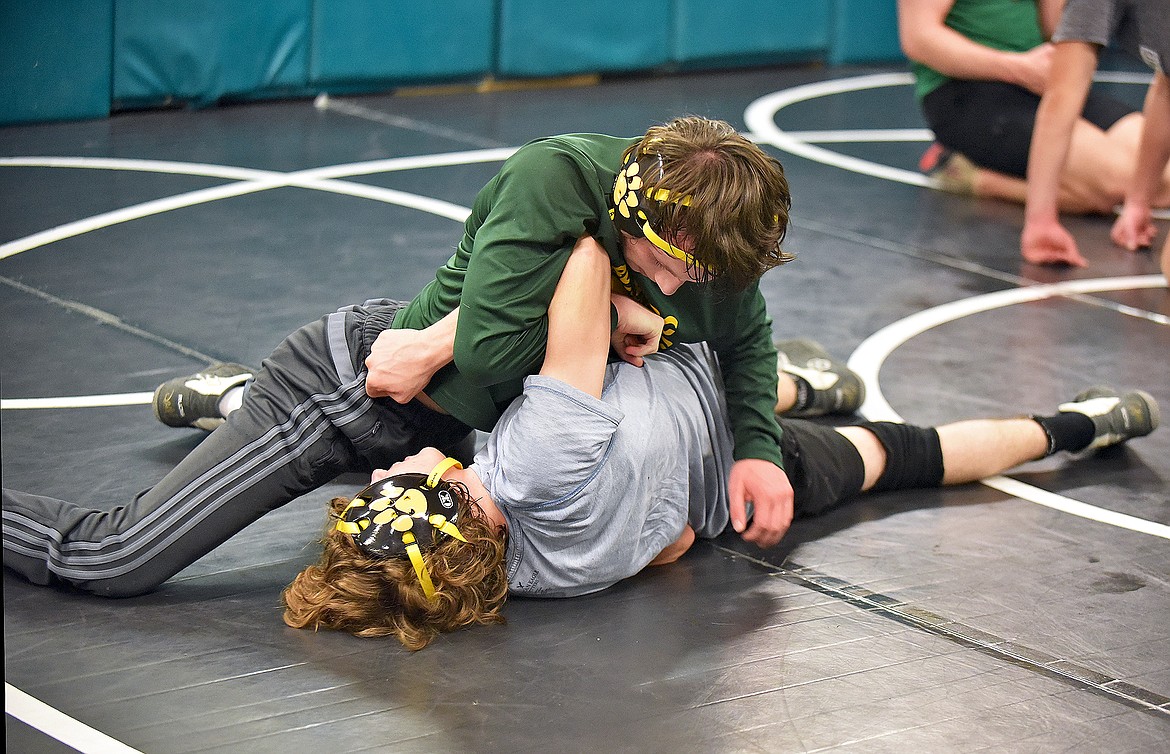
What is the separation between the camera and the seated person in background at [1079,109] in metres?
4.96

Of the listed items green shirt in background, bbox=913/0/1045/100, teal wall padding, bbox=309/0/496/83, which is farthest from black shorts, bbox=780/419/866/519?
teal wall padding, bbox=309/0/496/83

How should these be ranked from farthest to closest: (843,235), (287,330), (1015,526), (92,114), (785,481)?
(92,114), (843,235), (287,330), (1015,526), (785,481)

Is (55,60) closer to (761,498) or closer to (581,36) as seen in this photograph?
(581,36)

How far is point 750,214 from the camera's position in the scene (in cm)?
239

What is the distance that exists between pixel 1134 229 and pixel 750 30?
11.2 ft

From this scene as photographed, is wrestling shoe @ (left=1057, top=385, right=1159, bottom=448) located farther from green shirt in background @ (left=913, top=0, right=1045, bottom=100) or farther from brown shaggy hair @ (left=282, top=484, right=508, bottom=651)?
green shirt in background @ (left=913, top=0, right=1045, bottom=100)

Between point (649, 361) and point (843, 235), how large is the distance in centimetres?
264

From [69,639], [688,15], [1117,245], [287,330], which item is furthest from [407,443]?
[688,15]

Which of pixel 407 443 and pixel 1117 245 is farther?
pixel 1117 245

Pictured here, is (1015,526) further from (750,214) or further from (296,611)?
(296,611)

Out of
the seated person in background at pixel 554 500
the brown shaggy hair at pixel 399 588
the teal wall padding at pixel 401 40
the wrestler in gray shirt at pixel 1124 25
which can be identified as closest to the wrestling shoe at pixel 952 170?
the wrestler in gray shirt at pixel 1124 25

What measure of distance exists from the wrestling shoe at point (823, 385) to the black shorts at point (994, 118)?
2.56 metres

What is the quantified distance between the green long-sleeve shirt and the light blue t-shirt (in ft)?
0.26

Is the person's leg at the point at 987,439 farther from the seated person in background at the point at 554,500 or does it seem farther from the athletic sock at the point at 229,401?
the athletic sock at the point at 229,401
